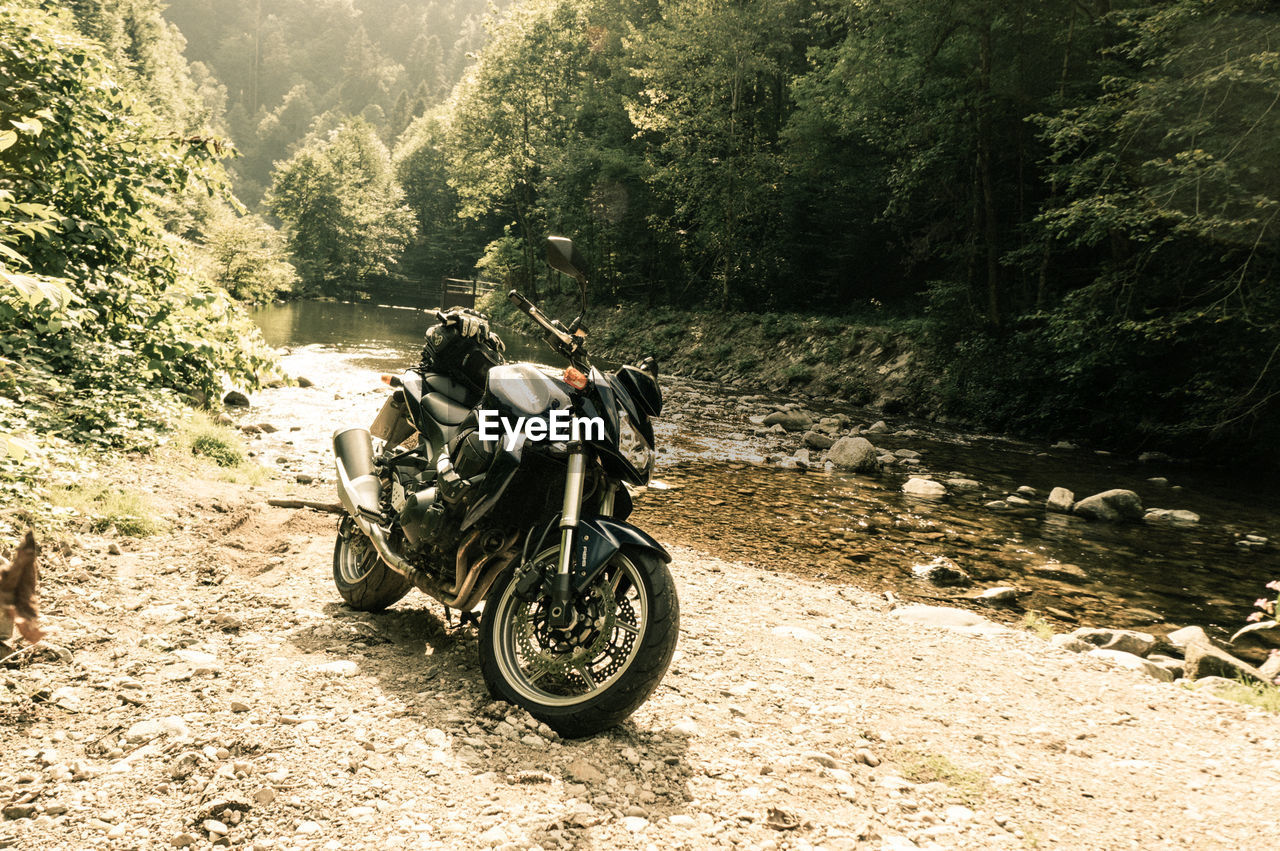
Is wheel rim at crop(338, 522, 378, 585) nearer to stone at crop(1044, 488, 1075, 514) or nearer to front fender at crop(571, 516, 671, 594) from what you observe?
front fender at crop(571, 516, 671, 594)

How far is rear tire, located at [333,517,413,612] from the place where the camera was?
4055mm

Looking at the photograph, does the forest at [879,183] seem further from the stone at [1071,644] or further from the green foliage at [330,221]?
the green foliage at [330,221]

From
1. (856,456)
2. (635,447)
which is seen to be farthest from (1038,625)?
(856,456)

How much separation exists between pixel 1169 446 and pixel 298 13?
229m

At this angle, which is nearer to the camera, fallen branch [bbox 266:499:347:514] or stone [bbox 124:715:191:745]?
stone [bbox 124:715:191:745]

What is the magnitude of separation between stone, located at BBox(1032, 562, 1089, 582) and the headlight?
218 inches

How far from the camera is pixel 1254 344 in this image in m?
12.4

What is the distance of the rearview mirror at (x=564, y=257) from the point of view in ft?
9.80

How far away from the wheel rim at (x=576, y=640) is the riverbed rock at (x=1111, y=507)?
8581 mm

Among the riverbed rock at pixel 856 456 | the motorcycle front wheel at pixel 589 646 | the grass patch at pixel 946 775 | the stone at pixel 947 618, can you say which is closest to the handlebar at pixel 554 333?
the motorcycle front wheel at pixel 589 646

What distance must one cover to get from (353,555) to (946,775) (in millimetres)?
3298

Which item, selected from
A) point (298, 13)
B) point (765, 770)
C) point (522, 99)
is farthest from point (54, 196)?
point (298, 13)

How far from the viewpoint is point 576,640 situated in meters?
2.97

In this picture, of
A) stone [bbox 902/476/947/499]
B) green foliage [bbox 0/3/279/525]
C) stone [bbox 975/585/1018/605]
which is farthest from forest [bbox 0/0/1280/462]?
stone [bbox 975/585/1018/605]
